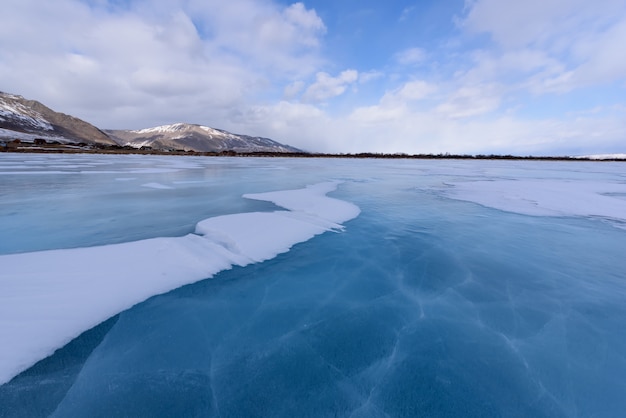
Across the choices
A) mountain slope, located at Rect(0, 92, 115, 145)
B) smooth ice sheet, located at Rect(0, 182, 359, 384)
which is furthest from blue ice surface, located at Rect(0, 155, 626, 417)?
mountain slope, located at Rect(0, 92, 115, 145)

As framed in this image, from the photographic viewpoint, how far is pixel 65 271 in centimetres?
357

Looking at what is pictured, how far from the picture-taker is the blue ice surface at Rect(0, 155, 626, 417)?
216cm

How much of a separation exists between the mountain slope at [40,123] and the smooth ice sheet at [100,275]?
159926 millimetres

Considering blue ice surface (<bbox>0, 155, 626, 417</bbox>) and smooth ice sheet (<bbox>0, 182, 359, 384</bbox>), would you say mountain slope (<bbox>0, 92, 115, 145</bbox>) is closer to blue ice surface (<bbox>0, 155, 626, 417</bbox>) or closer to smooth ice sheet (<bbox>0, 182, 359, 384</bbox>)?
smooth ice sheet (<bbox>0, 182, 359, 384</bbox>)

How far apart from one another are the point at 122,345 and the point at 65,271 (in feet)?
5.93

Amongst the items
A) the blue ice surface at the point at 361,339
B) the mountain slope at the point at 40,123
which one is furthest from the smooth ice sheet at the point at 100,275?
the mountain slope at the point at 40,123

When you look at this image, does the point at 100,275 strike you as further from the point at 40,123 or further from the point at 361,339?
the point at 40,123

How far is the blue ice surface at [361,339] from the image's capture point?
2.16 meters

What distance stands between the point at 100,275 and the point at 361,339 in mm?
3421

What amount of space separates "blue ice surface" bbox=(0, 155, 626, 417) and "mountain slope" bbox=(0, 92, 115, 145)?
162 meters

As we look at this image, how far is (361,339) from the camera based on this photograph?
2.85m

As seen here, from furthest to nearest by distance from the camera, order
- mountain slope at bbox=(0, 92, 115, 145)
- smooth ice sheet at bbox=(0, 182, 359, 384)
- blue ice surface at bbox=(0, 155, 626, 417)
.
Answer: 1. mountain slope at bbox=(0, 92, 115, 145)
2. smooth ice sheet at bbox=(0, 182, 359, 384)
3. blue ice surface at bbox=(0, 155, 626, 417)

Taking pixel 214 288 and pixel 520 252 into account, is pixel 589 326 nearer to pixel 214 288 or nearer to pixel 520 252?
pixel 520 252

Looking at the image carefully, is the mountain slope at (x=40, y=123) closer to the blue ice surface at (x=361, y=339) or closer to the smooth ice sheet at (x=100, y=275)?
the smooth ice sheet at (x=100, y=275)
